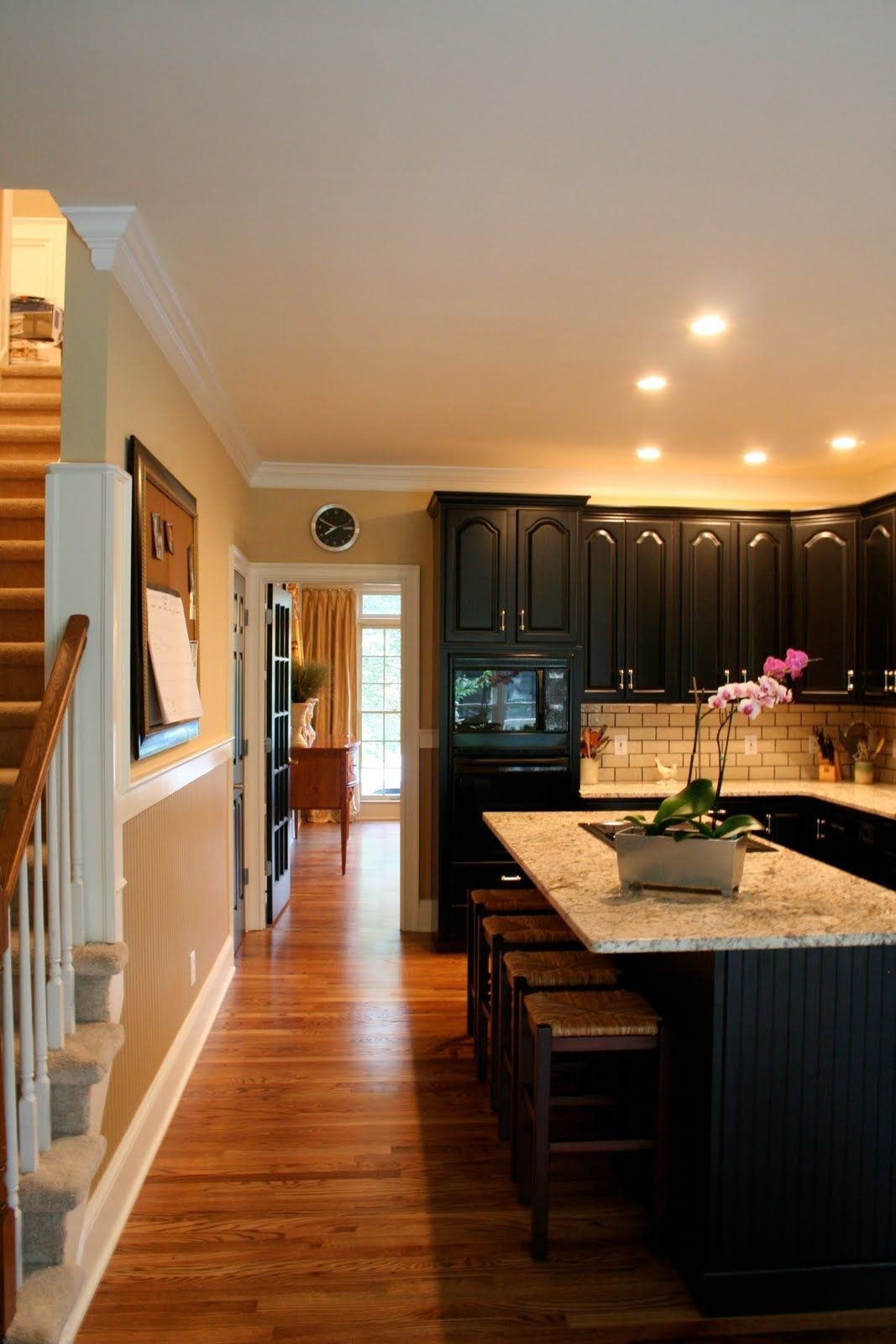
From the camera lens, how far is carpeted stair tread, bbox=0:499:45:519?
3598 mm

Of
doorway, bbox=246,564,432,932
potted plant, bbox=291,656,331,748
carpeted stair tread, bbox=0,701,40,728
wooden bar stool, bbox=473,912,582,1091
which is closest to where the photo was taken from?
carpeted stair tread, bbox=0,701,40,728

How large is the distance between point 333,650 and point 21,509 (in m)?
5.84

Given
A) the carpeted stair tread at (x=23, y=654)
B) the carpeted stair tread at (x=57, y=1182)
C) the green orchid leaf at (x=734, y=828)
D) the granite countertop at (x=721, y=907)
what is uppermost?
the carpeted stair tread at (x=23, y=654)

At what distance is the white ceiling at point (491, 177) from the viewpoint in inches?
67.3

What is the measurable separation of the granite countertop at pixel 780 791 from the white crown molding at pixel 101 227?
11.6ft

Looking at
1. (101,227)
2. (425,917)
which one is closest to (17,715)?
(101,227)

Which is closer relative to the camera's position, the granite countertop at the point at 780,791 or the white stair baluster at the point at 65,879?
the white stair baluster at the point at 65,879

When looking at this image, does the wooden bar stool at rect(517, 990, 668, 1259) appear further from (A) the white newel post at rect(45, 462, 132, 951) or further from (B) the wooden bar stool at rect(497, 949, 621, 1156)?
(A) the white newel post at rect(45, 462, 132, 951)

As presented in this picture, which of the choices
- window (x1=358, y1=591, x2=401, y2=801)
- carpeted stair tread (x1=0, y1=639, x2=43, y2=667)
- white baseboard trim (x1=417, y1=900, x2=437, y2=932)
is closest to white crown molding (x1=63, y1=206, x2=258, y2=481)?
carpeted stair tread (x1=0, y1=639, x2=43, y2=667)

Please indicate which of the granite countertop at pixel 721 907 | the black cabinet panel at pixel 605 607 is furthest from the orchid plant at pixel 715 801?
the black cabinet panel at pixel 605 607

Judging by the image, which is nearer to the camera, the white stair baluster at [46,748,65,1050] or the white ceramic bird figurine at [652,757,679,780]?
the white stair baluster at [46,748,65,1050]

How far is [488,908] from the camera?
3.58 metres

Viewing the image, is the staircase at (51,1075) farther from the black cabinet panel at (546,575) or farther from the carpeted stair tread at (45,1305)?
the black cabinet panel at (546,575)

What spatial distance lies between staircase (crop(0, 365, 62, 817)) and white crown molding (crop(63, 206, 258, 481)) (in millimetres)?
453
